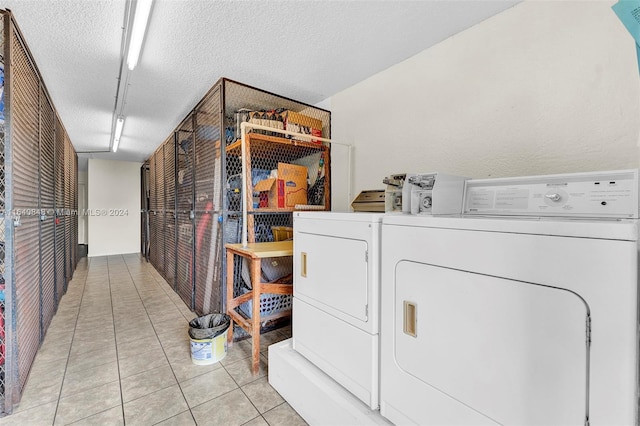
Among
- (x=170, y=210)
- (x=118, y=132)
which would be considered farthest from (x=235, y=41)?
(x=118, y=132)

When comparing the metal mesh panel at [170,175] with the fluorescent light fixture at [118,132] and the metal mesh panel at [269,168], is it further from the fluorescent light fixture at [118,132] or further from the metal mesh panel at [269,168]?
the metal mesh panel at [269,168]

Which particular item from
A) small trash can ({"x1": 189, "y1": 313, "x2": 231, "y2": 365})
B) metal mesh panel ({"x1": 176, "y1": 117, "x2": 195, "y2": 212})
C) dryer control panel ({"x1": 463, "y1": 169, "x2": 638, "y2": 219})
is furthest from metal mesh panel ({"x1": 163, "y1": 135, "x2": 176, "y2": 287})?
dryer control panel ({"x1": 463, "y1": 169, "x2": 638, "y2": 219})

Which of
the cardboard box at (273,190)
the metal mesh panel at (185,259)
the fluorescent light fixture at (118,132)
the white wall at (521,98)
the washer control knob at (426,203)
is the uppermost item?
the fluorescent light fixture at (118,132)

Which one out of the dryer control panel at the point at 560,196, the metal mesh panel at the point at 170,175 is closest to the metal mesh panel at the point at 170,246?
the metal mesh panel at the point at 170,175

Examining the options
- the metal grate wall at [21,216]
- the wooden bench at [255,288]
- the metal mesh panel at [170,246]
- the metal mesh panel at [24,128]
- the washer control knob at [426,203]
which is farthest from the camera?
the metal mesh panel at [170,246]

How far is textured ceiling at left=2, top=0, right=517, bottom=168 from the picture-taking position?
171 cm

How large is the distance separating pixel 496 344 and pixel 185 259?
346cm

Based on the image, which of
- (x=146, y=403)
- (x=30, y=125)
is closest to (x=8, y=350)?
(x=146, y=403)

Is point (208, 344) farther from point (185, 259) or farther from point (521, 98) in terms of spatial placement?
point (521, 98)

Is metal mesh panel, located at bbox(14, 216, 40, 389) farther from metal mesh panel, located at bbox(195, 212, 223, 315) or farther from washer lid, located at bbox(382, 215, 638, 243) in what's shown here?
washer lid, located at bbox(382, 215, 638, 243)

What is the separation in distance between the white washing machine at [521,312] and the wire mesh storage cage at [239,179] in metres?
1.62

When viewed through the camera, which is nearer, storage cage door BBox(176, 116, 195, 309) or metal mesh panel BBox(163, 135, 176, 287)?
storage cage door BBox(176, 116, 195, 309)

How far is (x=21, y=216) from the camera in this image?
5.60 feet

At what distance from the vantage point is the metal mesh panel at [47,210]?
2.41m
